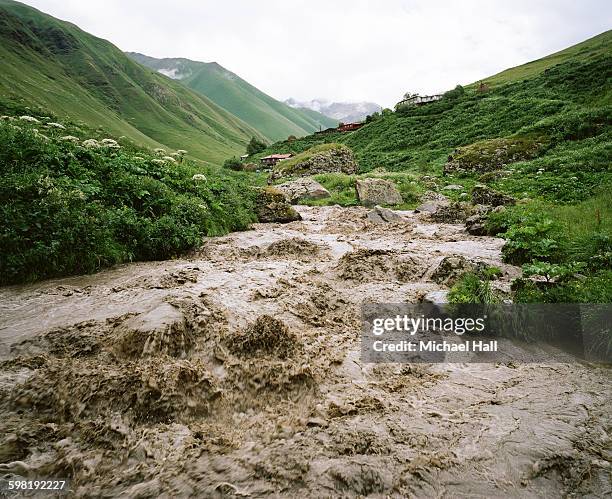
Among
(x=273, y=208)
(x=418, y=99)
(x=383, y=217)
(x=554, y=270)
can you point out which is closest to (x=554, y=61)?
(x=418, y=99)

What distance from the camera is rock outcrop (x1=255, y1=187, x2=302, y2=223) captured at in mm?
16844

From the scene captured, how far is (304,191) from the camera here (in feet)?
80.5

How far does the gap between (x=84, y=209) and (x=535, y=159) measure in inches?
1085

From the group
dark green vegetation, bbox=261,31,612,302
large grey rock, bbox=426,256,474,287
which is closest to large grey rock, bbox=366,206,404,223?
dark green vegetation, bbox=261,31,612,302

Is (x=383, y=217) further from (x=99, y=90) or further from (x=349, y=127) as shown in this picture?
(x=99, y=90)

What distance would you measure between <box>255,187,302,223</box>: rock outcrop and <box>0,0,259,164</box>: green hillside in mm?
64886

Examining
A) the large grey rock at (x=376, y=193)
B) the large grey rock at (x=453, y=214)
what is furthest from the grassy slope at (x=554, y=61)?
the large grey rock at (x=453, y=214)

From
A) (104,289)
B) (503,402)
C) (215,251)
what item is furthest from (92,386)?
(215,251)

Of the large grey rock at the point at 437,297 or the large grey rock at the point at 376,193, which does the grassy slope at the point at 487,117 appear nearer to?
the large grey rock at the point at 376,193

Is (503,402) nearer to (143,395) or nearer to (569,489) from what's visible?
A: (569,489)

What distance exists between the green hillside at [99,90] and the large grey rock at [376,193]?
65.9 meters

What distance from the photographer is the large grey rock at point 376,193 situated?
68.2 ft

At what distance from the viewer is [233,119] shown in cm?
19425

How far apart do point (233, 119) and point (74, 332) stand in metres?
206
